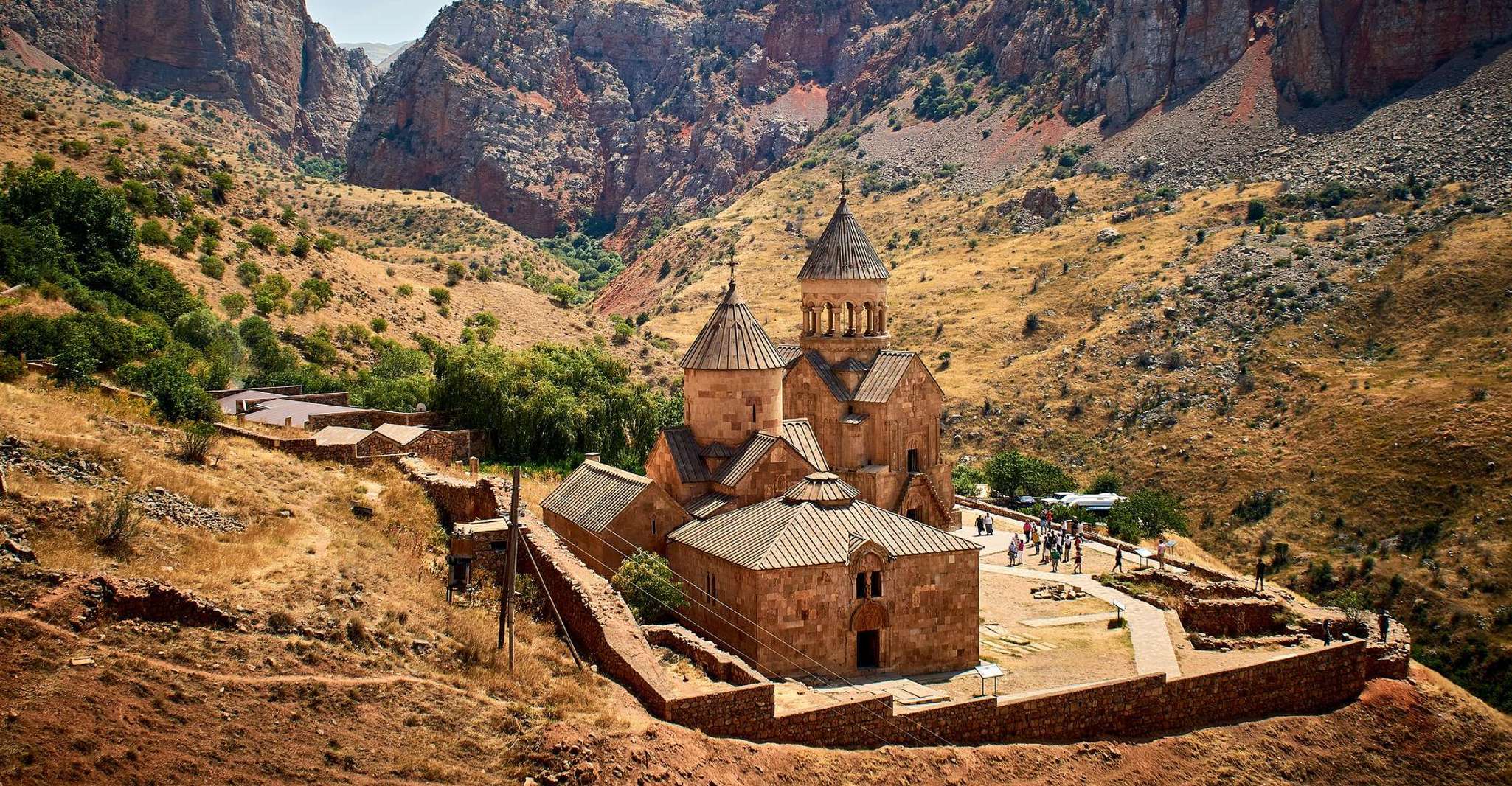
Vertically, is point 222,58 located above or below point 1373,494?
above

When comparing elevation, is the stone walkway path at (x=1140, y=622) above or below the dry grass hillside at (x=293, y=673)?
below

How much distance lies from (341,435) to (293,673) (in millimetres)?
17029

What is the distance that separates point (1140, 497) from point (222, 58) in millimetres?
135636

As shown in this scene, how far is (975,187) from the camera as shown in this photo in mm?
97750

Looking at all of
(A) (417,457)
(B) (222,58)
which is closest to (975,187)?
(A) (417,457)

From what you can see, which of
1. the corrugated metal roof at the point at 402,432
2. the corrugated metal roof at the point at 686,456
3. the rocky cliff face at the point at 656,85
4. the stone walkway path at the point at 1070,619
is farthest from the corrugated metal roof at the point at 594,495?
the rocky cliff face at the point at 656,85

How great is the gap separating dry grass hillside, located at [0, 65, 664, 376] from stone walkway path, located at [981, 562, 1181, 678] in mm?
32323

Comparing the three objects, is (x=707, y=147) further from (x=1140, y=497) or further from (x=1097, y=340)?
(x=1140, y=497)

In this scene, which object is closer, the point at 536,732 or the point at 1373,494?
the point at 536,732

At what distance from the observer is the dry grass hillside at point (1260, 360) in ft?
146

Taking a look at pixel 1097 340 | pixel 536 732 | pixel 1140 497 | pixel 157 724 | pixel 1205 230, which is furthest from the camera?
pixel 1205 230

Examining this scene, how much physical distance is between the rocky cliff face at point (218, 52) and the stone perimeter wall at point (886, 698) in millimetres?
126919

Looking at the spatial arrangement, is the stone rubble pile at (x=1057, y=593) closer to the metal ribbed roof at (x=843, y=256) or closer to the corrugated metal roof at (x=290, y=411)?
the metal ribbed roof at (x=843, y=256)

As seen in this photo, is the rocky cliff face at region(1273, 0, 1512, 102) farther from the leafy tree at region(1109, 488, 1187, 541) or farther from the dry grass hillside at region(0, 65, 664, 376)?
the dry grass hillside at region(0, 65, 664, 376)
